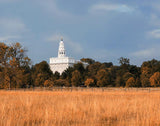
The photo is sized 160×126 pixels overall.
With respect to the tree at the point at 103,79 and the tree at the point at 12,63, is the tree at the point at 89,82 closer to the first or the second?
the tree at the point at 103,79

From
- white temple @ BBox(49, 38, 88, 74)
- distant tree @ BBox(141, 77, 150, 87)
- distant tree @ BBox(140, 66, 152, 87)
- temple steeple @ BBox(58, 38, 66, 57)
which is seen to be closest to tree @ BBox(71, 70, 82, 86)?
distant tree @ BBox(140, 66, 152, 87)

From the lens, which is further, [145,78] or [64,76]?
[64,76]

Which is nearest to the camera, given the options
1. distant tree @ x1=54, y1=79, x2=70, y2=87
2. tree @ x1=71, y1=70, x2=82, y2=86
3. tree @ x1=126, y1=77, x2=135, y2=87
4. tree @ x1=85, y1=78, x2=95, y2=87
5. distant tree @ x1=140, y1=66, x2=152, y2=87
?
tree @ x1=126, y1=77, x2=135, y2=87

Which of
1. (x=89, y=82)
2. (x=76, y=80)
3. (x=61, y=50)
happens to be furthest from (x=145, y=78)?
(x=61, y=50)

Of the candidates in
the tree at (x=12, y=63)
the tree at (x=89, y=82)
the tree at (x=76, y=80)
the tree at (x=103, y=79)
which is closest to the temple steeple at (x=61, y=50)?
the tree at (x=76, y=80)

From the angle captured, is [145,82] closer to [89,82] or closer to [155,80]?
[155,80]

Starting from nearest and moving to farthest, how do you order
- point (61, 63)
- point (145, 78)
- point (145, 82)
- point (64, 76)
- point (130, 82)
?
point (130, 82) → point (145, 82) → point (145, 78) → point (64, 76) → point (61, 63)

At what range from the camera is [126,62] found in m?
80.2

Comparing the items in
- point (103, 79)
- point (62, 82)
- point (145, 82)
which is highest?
point (103, 79)

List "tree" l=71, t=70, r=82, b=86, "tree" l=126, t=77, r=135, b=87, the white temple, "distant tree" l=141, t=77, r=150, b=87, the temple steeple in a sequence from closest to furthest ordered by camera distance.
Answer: "tree" l=126, t=77, r=135, b=87 → "distant tree" l=141, t=77, r=150, b=87 → "tree" l=71, t=70, r=82, b=86 → the white temple → the temple steeple

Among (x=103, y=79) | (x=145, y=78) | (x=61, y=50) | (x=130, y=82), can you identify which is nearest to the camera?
(x=130, y=82)

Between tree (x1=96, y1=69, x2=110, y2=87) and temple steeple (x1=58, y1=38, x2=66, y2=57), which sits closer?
tree (x1=96, y1=69, x2=110, y2=87)

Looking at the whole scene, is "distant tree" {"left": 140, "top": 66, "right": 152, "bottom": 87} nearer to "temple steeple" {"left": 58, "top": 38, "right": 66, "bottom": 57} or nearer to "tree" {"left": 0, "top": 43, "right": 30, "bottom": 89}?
"tree" {"left": 0, "top": 43, "right": 30, "bottom": 89}


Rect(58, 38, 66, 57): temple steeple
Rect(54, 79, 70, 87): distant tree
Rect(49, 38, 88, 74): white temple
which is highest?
Rect(58, 38, 66, 57): temple steeple
